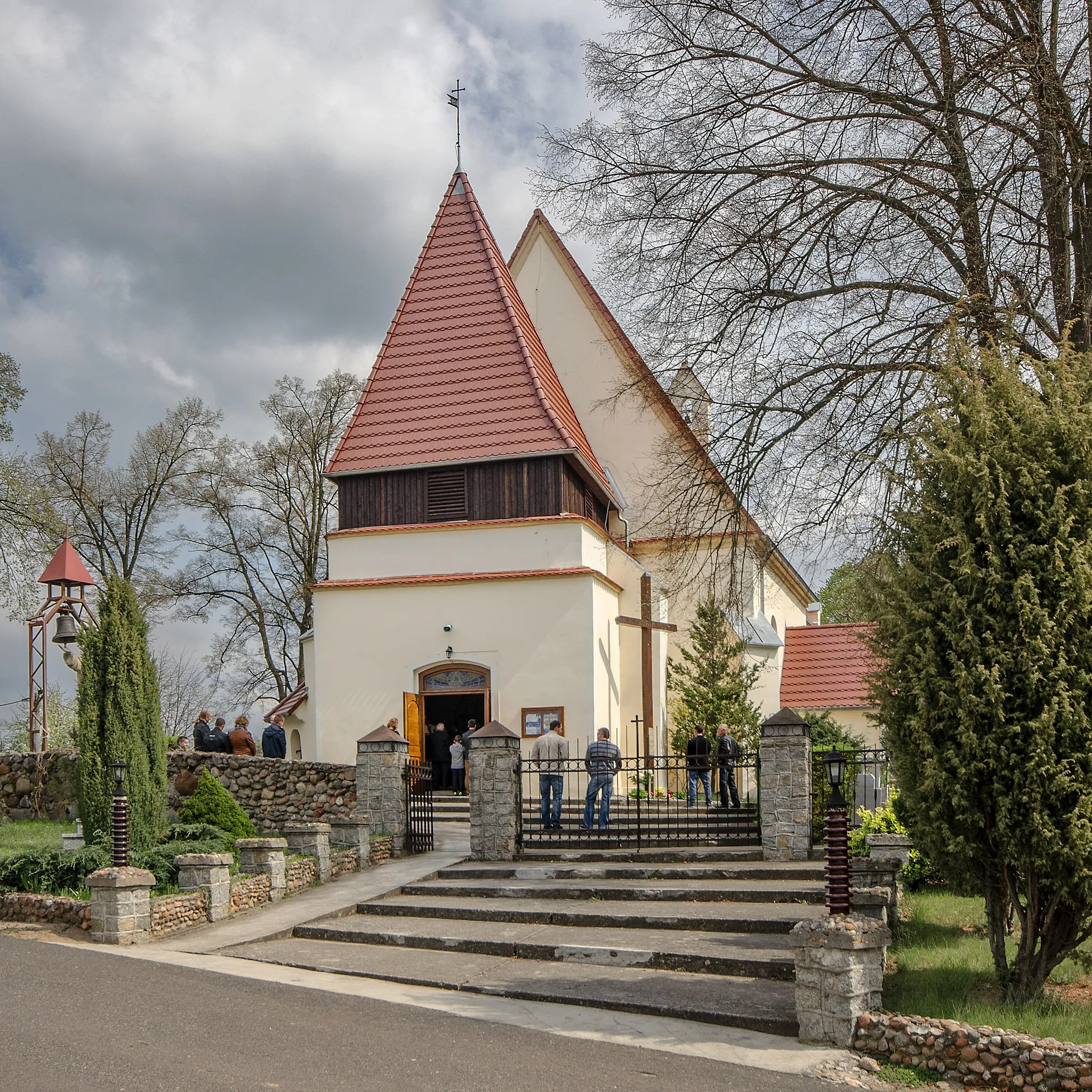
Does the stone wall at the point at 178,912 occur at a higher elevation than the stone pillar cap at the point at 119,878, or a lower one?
lower

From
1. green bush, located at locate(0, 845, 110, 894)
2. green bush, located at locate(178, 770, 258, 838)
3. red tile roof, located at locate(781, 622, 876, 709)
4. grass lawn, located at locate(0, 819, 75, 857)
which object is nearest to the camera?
green bush, located at locate(0, 845, 110, 894)

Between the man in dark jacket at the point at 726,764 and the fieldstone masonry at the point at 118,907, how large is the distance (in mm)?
6763

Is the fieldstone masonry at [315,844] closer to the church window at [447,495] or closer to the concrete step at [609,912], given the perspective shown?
the concrete step at [609,912]

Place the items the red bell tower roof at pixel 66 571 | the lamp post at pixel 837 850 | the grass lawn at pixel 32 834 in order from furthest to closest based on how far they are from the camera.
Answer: the red bell tower roof at pixel 66 571
the grass lawn at pixel 32 834
the lamp post at pixel 837 850

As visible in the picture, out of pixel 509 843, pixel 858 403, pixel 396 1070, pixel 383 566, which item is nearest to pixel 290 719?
pixel 383 566

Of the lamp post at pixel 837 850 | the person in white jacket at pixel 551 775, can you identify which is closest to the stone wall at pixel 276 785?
the person in white jacket at pixel 551 775

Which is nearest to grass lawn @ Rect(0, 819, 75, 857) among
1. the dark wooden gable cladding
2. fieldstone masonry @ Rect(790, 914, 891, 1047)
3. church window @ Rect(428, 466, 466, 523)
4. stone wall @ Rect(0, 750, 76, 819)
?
stone wall @ Rect(0, 750, 76, 819)

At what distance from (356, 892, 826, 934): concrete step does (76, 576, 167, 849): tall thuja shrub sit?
3381mm

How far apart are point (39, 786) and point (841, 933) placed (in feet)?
57.2

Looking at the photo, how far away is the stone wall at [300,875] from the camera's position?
47.1 ft

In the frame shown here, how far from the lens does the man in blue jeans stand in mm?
15156

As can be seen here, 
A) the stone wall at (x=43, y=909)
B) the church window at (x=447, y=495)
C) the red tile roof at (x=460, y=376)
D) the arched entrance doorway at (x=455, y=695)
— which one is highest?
the red tile roof at (x=460, y=376)

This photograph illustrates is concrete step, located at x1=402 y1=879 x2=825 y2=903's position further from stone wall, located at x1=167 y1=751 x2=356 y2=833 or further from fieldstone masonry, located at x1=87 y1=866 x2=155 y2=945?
stone wall, located at x1=167 y1=751 x2=356 y2=833

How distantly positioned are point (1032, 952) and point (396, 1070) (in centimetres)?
464
